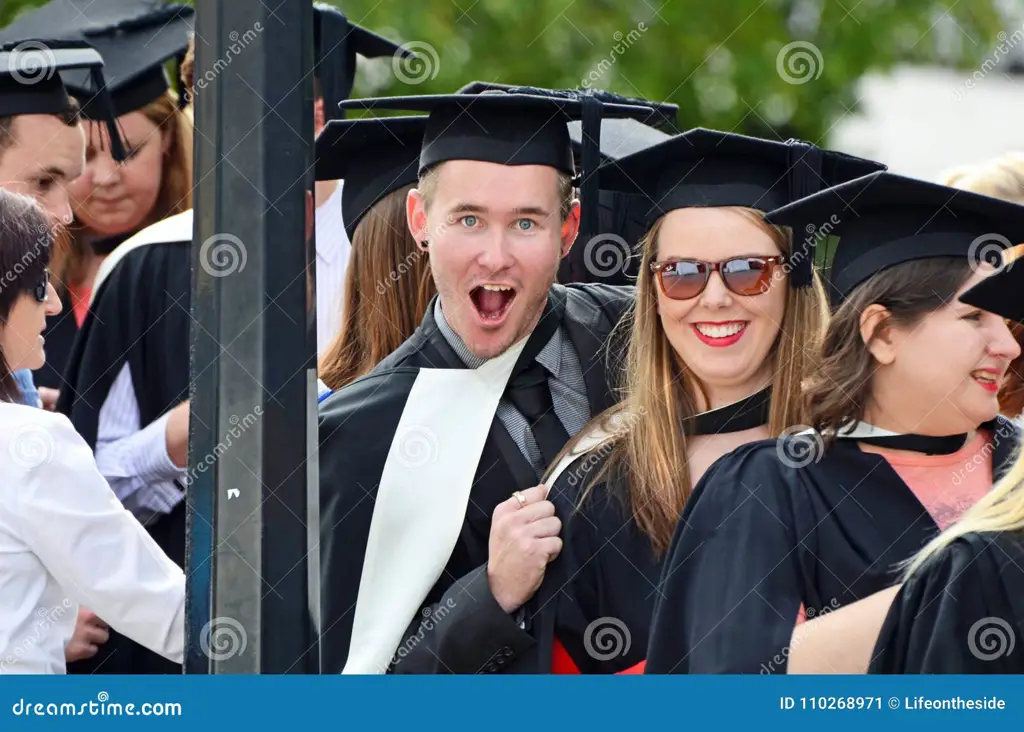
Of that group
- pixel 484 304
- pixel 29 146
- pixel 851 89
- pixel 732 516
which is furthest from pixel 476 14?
pixel 732 516

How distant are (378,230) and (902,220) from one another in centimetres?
129

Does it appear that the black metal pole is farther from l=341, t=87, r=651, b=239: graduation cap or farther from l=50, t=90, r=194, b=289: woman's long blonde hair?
l=50, t=90, r=194, b=289: woman's long blonde hair

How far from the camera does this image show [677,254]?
11.0ft

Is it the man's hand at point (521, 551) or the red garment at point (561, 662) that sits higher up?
the man's hand at point (521, 551)

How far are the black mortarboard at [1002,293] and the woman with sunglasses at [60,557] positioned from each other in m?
1.64

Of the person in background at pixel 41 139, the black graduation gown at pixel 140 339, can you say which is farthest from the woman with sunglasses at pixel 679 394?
the person in background at pixel 41 139

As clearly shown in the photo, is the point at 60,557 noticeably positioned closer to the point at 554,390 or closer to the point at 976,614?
the point at 554,390

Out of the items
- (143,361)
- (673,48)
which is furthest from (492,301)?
(673,48)

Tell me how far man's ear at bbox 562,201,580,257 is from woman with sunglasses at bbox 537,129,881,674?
225mm

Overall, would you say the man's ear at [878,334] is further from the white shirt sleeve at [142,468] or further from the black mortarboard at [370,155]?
the white shirt sleeve at [142,468]

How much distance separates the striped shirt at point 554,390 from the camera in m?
3.47

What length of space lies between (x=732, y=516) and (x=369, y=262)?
4.03 ft

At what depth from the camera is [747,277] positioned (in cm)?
332

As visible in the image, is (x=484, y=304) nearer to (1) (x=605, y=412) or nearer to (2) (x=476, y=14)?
(1) (x=605, y=412)
